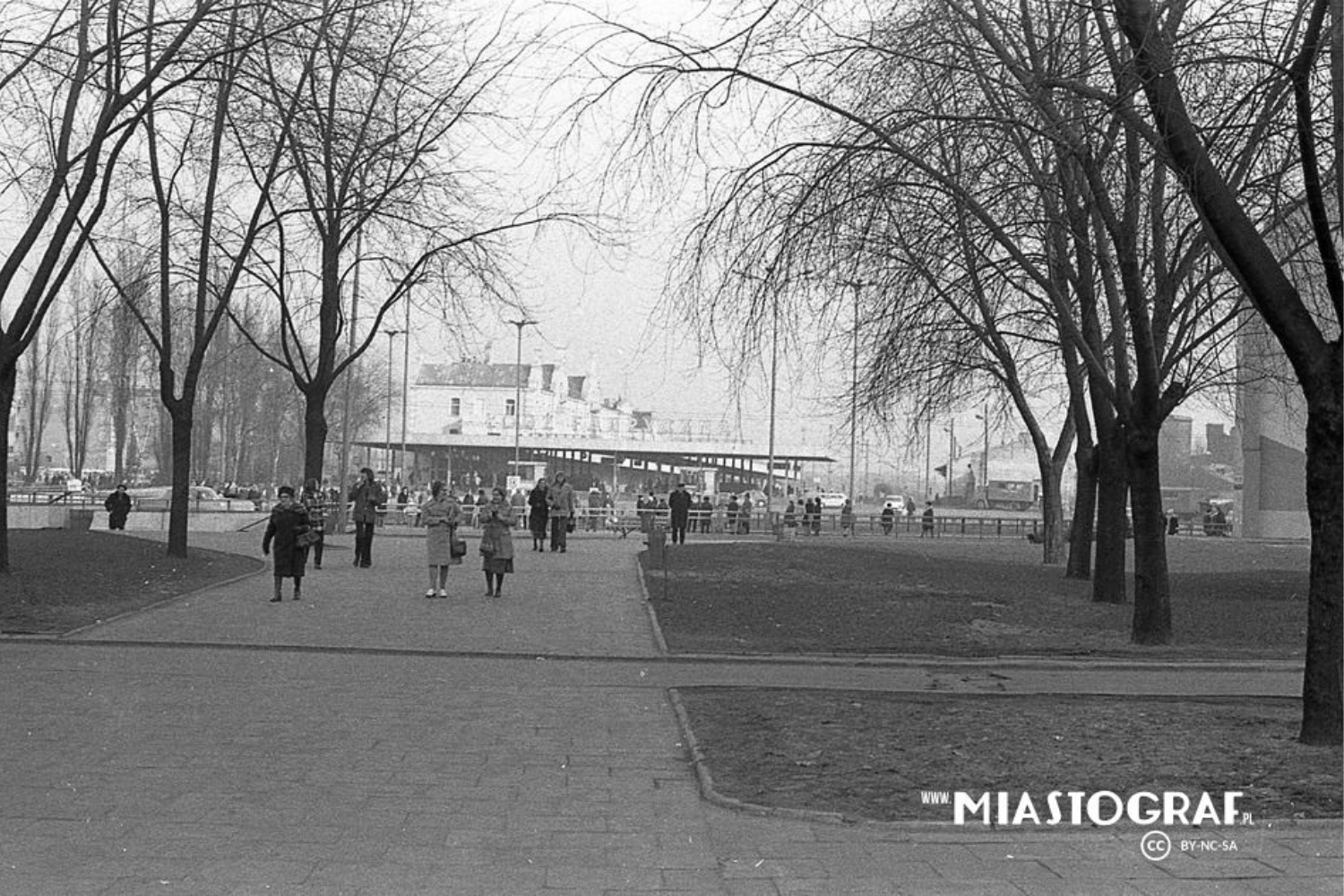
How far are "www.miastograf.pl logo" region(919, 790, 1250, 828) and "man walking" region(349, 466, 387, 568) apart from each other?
64.8ft

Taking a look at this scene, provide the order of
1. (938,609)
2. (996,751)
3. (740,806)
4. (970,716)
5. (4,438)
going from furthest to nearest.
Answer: (938,609) → (4,438) → (970,716) → (996,751) → (740,806)

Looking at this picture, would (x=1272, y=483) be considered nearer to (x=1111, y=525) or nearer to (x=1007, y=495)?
(x=1007, y=495)

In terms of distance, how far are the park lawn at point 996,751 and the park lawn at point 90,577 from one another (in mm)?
8843

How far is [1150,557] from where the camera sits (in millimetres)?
17375

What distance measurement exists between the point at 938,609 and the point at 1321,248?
11.4 m

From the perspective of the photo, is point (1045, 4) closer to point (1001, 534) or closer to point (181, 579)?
point (181, 579)

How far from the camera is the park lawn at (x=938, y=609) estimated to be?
17188mm

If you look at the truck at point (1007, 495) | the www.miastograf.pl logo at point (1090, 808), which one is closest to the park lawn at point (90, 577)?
the www.miastograf.pl logo at point (1090, 808)

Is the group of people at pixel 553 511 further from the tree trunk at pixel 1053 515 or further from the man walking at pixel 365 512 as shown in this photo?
the tree trunk at pixel 1053 515

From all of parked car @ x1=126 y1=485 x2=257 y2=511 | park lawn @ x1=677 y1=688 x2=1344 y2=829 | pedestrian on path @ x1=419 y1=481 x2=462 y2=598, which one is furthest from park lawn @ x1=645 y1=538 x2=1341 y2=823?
parked car @ x1=126 y1=485 x2=257 y2=511

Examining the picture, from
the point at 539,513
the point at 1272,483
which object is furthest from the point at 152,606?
the point at 1272,483

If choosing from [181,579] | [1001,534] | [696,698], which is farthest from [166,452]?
[696,698]

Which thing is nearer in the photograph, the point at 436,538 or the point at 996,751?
the point at 996,751

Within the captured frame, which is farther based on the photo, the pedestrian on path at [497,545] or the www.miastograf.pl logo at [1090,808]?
the pedestrian on path at [497,545]
